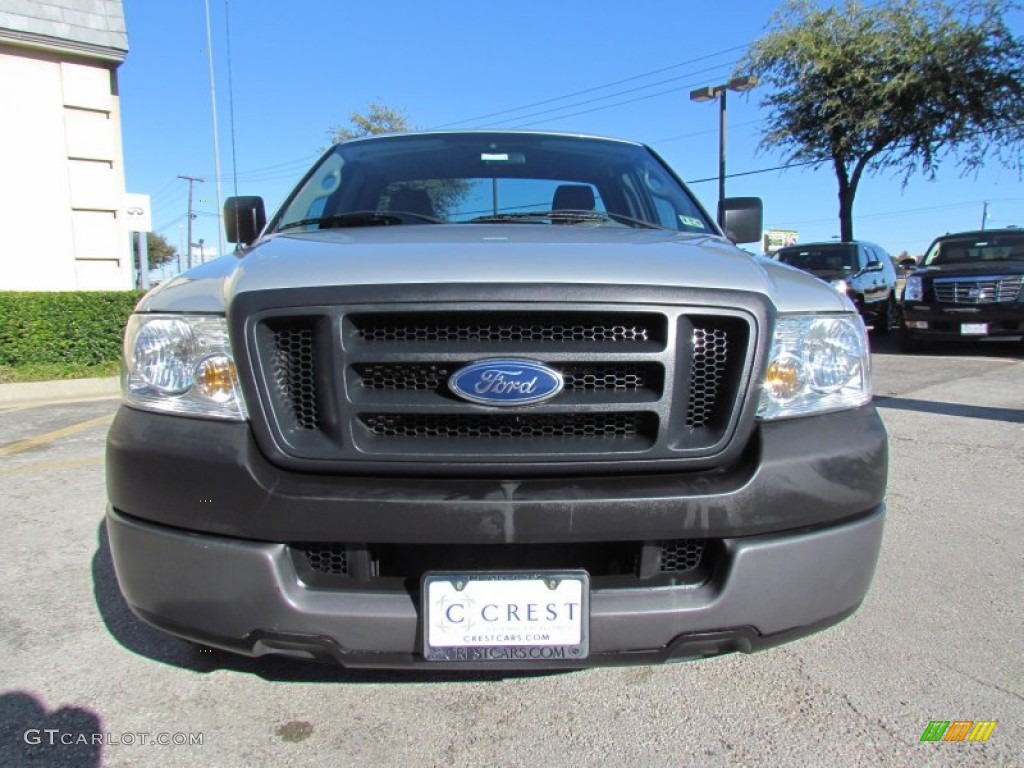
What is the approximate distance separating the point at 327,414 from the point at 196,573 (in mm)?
476

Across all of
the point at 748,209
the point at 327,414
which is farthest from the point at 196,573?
the point at 748,209

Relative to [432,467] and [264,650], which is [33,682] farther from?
[432,467]

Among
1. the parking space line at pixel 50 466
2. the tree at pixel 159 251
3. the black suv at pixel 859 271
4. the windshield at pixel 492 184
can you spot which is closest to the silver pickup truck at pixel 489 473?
the windshield at pixel 492 184

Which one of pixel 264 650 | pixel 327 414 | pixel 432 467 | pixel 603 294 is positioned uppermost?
pixel 603 294

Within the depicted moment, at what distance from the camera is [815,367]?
6.30ft

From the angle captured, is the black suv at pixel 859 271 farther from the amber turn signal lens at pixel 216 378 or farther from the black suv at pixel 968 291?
the amber turn signal lens at pixel 216 378

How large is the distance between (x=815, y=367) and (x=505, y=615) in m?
1.02

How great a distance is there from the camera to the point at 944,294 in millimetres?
10375

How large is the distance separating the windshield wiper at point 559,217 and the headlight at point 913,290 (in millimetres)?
9491

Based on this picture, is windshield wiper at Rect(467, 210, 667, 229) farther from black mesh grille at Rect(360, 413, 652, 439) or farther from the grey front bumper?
the grey front bumper

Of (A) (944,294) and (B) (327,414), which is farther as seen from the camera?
(A) (944,294)

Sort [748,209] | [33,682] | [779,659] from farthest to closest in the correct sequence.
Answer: [748,209] → [779,659] → [33,682]

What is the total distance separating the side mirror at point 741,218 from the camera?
135 inches

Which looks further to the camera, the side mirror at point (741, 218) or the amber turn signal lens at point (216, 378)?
the side mirror at point (741, 218)
